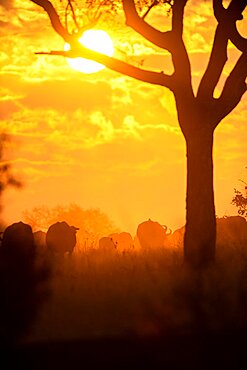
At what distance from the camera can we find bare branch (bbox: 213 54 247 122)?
19.3 m

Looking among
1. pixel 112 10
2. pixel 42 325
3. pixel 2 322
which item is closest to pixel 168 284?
pixel 42 325

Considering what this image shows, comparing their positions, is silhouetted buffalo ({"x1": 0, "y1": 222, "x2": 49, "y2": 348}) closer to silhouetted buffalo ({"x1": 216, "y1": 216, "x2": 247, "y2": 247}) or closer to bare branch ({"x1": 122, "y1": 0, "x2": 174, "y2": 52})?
bare branch ({"x1": 122, "y1": 0, "x2": 174, "y2": 52})

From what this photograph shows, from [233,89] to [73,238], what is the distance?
11.2 meters

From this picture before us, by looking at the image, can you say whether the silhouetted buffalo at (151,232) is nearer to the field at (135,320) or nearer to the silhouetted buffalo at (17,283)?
the field at (135,320)

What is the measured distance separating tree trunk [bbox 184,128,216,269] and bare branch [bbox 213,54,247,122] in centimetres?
66

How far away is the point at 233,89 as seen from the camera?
64.0 ft

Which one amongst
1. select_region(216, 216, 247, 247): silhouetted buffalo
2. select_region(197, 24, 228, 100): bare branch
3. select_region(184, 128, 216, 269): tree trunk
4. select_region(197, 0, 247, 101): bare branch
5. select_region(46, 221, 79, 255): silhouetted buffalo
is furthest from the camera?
select_region(216, 216, 247, 247): silhouetted buffalo

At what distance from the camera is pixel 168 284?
47.9ft

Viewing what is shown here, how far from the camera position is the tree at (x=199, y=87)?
750 inches

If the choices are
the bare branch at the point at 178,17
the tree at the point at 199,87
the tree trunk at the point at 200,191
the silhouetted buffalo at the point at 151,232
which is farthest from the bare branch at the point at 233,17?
the silhouetted buffalo at the point at 151,232

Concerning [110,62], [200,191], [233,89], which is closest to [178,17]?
[110,62]

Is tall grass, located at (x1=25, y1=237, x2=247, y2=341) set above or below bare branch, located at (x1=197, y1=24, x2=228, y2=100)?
below

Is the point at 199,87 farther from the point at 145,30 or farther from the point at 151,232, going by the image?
the point at 151,232

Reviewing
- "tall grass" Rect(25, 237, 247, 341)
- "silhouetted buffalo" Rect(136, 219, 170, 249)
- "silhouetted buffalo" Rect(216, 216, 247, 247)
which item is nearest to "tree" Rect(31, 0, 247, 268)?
"tall grass" Rect(25, 237, 247, 341)
